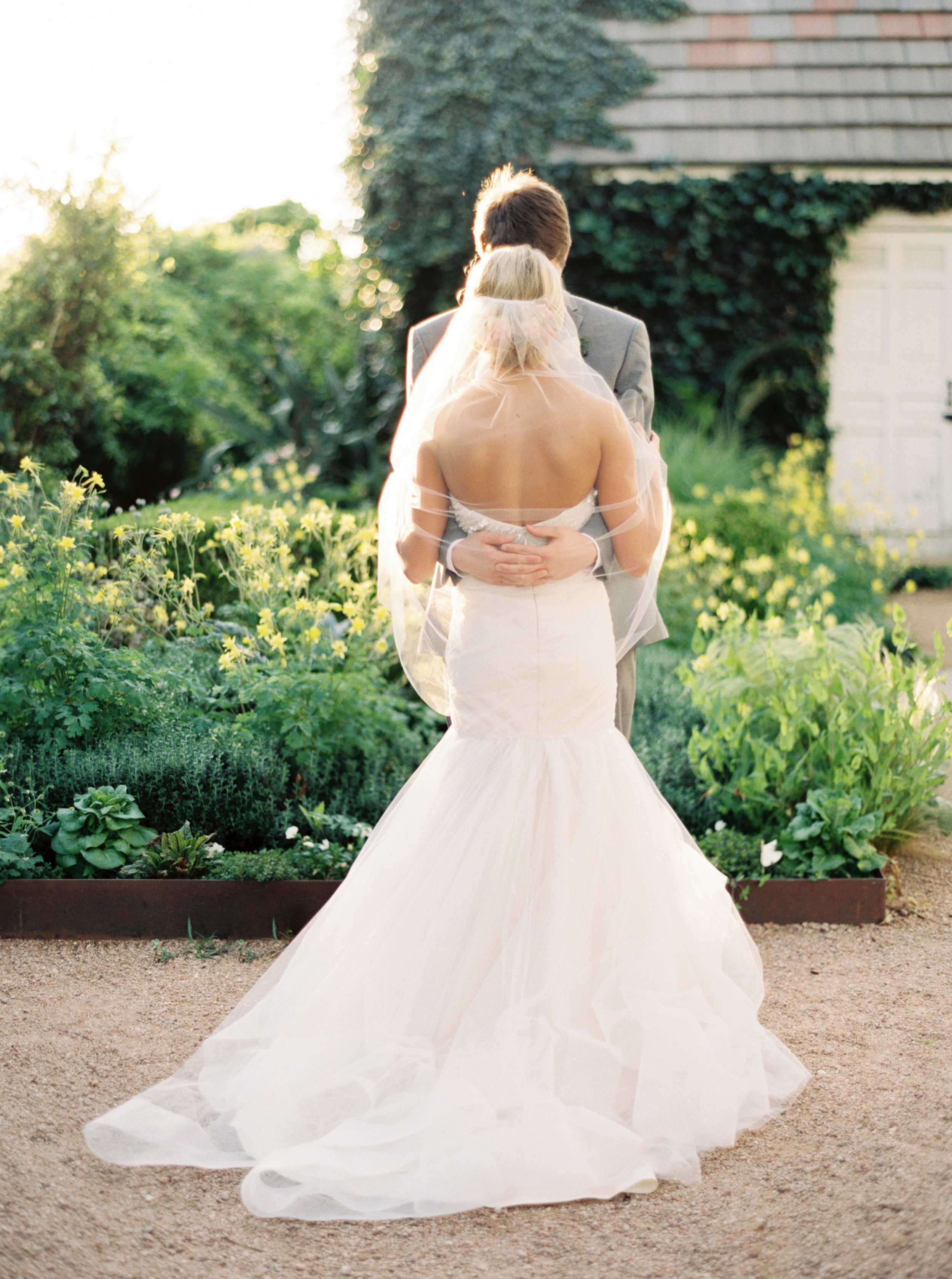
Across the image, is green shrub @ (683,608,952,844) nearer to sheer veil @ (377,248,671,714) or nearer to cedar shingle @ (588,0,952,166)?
sheer veil @ (377,248,671,714)

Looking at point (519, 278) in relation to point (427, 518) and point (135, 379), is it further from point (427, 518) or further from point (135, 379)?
point (135, 379)

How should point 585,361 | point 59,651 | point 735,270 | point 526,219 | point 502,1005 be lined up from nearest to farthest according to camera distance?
point 502,1005
point 526,219
point 585,361
point 59,651
point 735,270

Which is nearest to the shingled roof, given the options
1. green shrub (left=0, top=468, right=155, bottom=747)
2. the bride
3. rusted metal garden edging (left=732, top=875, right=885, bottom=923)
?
green shrub (left=0, top=468, right=155, bottom=747)

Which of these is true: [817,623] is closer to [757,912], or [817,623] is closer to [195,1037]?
[757,912]

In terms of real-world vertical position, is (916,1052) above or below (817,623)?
below

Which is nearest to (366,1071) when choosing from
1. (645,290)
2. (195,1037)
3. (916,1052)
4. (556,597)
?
(195,1037)

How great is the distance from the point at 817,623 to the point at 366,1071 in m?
2.62

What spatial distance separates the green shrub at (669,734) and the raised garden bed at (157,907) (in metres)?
1.25

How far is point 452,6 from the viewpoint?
9109mm

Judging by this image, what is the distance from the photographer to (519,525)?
256 cm

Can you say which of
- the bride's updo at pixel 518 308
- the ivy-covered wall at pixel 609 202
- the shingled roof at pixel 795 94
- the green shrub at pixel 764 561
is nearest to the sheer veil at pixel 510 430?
the bride's updo at pixel 518 308

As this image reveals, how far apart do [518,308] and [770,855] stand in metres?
2.05

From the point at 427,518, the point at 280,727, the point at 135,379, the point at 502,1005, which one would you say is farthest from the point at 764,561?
the point at 135,379

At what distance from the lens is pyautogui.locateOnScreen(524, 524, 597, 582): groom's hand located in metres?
2.54
